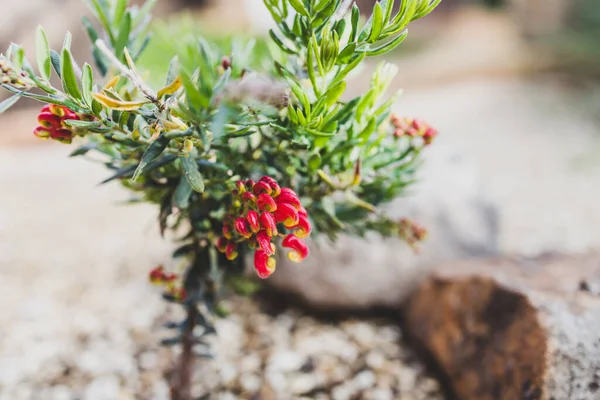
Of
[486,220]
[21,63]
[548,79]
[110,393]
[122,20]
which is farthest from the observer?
[548,79]

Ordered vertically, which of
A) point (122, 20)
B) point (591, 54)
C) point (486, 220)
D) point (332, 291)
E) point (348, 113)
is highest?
point (591, 54)

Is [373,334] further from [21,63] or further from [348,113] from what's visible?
[21,63]

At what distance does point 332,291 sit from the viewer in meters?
1.61

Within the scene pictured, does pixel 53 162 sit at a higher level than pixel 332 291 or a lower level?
higher

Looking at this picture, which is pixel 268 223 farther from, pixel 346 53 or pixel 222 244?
pixel 346 53

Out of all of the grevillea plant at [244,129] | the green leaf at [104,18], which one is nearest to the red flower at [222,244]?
the grevillea plant at [244,129]

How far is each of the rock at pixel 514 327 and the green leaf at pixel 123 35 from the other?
3.37 ft

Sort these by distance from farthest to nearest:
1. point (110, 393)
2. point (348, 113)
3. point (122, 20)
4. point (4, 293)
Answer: point (4, 293) → point (110, 393) → point (122, 20) → point (348, 113)

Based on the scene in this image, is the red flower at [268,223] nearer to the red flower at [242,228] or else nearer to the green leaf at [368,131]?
the red flower at [242,228]

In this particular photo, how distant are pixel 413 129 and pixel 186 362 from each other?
75cm

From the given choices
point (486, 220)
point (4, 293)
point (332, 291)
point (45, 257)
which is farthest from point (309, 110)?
point (45, 257)

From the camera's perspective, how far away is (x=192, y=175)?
677 millimetres

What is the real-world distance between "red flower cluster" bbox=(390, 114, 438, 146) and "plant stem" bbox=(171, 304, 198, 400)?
0.58 metres

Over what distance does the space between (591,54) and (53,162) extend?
5432mm
